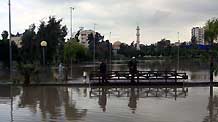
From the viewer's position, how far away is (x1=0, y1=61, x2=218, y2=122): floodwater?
1459 cm

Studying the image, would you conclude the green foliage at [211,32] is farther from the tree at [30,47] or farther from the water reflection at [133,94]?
the tree at [30,47]

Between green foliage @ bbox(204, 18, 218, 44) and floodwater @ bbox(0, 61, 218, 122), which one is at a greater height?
green foliage @ bbox(204, 18, 218, 44)

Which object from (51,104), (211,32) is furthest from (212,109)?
(211,32)

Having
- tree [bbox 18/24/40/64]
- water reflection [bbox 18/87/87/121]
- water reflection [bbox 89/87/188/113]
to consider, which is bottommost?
water reflection [bbox 18/87/87/121]

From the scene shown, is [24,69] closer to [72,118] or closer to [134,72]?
[134,72]

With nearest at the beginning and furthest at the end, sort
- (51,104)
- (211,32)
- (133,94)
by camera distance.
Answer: (51,104) → (133,94) → (211,32)

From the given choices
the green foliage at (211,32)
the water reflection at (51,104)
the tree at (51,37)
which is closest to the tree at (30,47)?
the tree at (51,37)

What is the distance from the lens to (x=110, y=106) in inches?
696

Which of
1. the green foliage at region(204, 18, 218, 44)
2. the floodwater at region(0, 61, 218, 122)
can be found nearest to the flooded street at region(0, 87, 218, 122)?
the floodwater at region(0, 61, 218, 122)

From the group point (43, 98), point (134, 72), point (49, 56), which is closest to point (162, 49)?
point (49, 56)

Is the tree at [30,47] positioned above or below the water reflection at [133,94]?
above

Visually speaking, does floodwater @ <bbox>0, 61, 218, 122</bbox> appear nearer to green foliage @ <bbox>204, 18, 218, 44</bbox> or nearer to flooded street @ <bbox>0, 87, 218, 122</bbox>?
flooded street @ <bbox>0, 87, 218, 122</bbox>

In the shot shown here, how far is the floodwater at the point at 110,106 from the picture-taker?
14586 mm

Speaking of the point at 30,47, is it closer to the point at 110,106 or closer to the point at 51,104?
the point at 51,104
